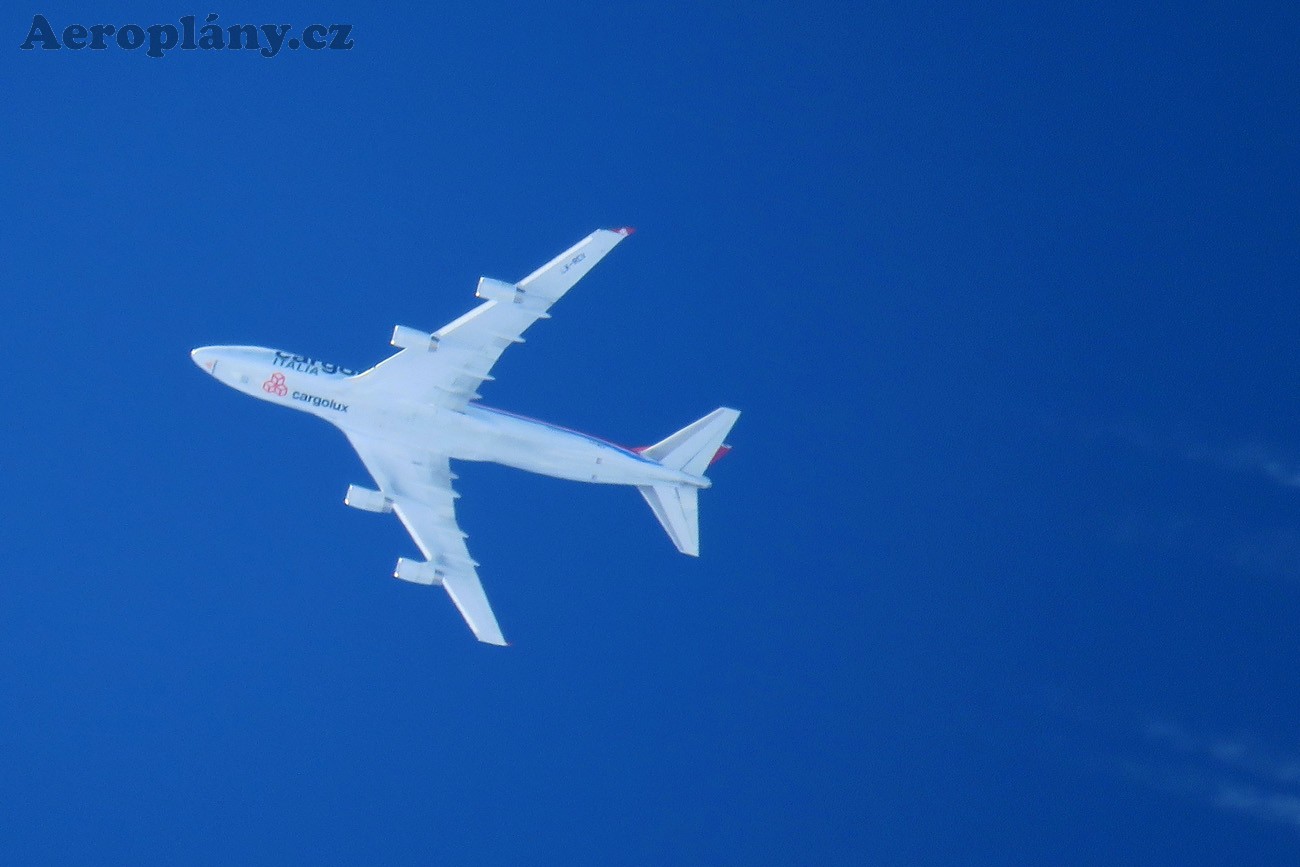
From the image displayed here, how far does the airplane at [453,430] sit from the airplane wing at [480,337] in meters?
0.03

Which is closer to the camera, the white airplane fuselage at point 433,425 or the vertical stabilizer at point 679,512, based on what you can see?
the white airplane fuselage at point 433,425

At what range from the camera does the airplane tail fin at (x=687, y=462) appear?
3384 centimetres

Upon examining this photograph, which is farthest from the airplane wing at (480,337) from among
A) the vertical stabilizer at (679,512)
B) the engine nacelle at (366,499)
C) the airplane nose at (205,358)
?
the vertical stabilizer at (679,512)

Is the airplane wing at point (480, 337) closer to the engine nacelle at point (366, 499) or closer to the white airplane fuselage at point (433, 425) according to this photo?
the white airplane fuselage at point (433, 425)

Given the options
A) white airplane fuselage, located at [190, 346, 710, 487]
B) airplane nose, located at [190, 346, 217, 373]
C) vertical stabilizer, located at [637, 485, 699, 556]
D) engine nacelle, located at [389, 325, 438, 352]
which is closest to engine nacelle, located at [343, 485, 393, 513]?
white airplane fuselage, located at [190, 346, 710, 487]

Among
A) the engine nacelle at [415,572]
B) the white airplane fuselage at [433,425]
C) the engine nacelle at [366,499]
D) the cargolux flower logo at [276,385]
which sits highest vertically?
the white airplane fuselage at [433,425]

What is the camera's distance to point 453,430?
33.2m

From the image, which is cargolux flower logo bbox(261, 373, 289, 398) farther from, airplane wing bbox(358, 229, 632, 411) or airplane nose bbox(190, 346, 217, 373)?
airplane wing bbox(358, 229, 632, 411)

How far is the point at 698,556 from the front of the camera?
3412 cm

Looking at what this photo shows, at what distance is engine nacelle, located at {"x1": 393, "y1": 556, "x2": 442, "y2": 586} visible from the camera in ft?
111

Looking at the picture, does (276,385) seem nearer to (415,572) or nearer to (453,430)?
(453,430)

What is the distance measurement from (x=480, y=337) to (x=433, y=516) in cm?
583

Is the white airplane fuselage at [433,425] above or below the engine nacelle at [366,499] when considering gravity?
above

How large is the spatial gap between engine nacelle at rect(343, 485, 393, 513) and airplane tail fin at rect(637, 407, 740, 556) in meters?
7.69
